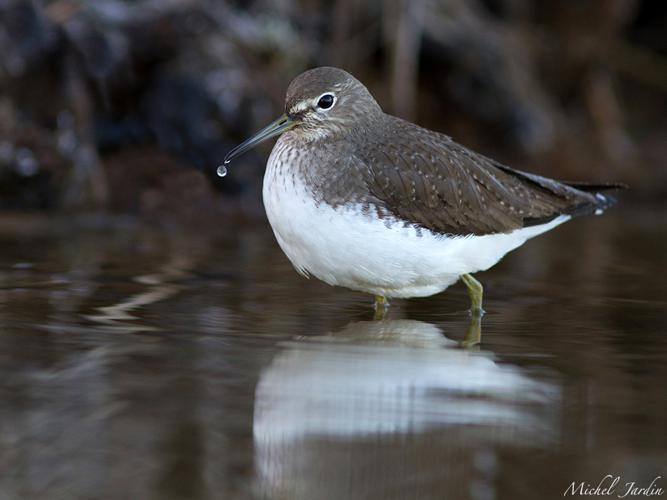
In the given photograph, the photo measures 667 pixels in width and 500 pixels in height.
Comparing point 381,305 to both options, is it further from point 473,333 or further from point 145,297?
point 145,297

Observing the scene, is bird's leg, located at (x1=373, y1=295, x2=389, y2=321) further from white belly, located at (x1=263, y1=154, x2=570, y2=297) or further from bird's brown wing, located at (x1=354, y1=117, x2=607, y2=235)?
bird's brown wing, located at (x1=354, y1=117, x2=607, y2=235)

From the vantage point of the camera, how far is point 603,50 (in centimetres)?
1416

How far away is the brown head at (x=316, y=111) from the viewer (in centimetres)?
680

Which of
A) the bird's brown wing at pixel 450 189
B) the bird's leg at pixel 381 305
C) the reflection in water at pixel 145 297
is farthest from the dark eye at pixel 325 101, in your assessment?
the reflection in water at pixel 145 297

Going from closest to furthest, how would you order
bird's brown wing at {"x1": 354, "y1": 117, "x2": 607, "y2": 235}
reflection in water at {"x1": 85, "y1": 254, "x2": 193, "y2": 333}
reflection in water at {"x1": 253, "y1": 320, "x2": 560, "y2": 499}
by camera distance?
reflection in water at {"x1": 253, "y1": 320, "x2": 560, "y2": 499} < reflection in water at {"x1": 85, "y1": 254, "x2": 193, "y2": 333} < bird's brown wing at {"x1": 354, "y1": 117, "x2": 607, "y2": 235}

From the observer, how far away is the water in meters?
3.91

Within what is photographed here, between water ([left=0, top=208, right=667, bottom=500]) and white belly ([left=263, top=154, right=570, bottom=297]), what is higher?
white belly ([left=263, top=154, right=570, bottom=297])

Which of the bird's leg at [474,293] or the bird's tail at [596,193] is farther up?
the bird's tail at [596,193]

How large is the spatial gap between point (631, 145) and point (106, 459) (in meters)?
11.5

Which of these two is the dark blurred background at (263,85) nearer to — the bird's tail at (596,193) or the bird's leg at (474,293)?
the bird's tail at (596,193)

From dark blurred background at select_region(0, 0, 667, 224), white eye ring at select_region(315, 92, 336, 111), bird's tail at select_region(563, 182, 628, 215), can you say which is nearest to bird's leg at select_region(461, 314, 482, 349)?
bird's tail at select_region(563, 182, 628, 215)

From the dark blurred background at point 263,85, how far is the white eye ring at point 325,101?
444cm

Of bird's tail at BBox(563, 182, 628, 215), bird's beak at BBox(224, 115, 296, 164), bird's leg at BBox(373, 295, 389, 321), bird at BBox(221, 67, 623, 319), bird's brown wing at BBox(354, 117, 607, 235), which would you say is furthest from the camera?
bird's tail at BBox(563, 182, 628, 215)

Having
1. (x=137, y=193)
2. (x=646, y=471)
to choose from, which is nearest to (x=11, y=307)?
(x=646, y=471)
